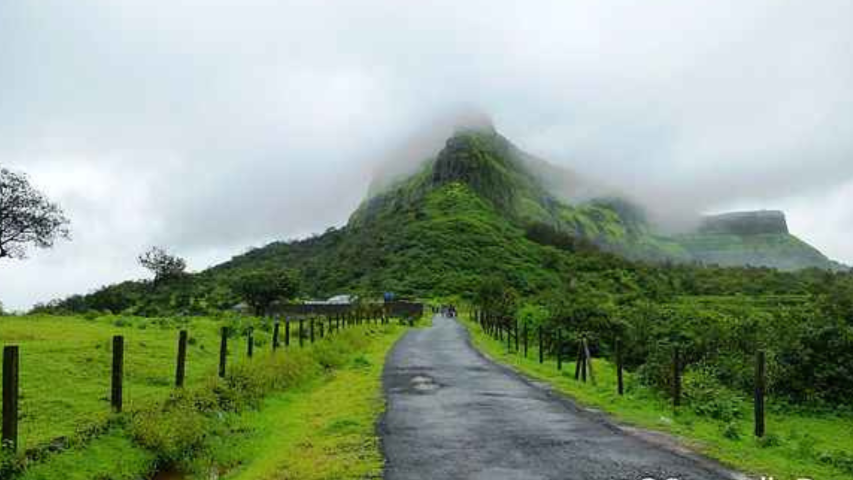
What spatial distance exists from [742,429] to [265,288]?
84.4 metres

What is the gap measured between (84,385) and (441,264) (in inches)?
5579

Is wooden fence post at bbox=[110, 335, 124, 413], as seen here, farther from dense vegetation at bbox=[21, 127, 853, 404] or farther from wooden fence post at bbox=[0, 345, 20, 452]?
dense vegetation at bbox=[21, 127, 853, 404]

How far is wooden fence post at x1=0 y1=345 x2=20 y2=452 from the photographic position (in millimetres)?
11477

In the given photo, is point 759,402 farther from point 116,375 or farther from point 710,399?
point 116,375

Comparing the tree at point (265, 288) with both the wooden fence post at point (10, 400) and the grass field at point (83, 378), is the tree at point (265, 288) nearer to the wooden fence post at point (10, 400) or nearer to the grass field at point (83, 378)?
the grass field at point (83, 378)

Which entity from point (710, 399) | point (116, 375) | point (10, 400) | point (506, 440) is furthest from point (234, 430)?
point (710, 399)

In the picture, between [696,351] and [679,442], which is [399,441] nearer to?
[679,442]

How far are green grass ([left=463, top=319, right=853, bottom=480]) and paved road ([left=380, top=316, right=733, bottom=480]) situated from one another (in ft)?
2.97

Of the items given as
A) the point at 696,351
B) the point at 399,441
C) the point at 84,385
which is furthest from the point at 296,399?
the point at 696,351

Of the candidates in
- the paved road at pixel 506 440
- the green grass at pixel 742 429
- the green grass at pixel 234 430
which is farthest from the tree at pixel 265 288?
the paved road at pixel 506 440

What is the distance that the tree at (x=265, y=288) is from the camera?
319ft

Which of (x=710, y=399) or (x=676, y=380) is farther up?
(x=676, y=380)

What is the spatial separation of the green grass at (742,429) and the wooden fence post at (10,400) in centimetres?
1115

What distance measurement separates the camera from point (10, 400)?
1162cm
